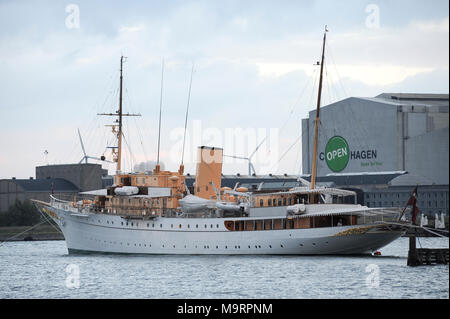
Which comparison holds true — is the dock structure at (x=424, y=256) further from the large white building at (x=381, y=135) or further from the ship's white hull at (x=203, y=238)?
the large white building at (x=381, y=135)

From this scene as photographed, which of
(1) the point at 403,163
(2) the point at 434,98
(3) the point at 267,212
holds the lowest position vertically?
(3) the point at 267,212

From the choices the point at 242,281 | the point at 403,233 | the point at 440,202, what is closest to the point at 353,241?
the point at 403,233

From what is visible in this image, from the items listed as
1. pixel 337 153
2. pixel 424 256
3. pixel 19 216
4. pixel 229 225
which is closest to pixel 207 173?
pixel 229 225

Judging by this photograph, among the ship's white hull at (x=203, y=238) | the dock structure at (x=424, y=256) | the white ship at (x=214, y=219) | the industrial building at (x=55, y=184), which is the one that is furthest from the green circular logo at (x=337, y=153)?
the dock structure at (x=424, y=256)

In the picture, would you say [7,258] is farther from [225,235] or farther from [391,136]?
[391,136]

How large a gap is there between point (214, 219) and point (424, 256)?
19225mm

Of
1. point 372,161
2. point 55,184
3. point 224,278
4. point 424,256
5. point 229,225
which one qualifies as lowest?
point 224,278

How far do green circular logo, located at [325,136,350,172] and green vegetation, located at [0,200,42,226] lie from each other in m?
62.6

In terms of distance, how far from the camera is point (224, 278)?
51594mm

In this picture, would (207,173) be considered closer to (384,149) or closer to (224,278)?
(224,278)

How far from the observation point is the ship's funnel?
2985 inches

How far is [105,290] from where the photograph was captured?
47.0 m

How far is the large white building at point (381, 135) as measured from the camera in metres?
144
